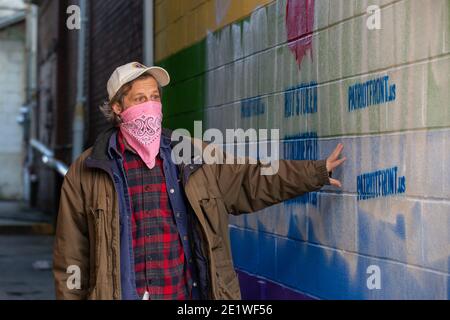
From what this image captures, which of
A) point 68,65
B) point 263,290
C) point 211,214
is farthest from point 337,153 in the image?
point 68,65

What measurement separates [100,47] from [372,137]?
28.2 ft

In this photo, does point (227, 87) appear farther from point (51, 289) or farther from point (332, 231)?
point (51, 289)

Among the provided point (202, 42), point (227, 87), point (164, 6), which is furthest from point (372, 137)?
point (164, 6)

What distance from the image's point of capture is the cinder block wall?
408cm

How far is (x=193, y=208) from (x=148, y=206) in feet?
0.66

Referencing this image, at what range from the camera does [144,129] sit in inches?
166

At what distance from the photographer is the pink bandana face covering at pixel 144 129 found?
13.8 ft

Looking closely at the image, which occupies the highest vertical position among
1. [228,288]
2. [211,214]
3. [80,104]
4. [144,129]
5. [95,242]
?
[80,104]

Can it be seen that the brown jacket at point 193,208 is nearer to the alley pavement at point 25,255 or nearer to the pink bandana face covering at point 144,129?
the pink bandana face covering at point 144,129

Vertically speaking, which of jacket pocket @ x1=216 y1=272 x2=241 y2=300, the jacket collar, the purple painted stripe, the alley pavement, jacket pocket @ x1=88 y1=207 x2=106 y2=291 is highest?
the jacket collar

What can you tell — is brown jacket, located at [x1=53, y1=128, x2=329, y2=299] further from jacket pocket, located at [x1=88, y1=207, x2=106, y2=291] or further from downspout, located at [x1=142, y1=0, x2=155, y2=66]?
downspout, located at [x1=142, y1=0, x2=155, y2=66]

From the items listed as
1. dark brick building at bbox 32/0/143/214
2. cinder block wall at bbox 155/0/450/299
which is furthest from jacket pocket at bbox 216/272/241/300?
dark brick building at bbox 32/0/143/214

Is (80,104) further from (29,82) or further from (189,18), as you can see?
(29,82)

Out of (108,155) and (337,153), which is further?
(337,153)
